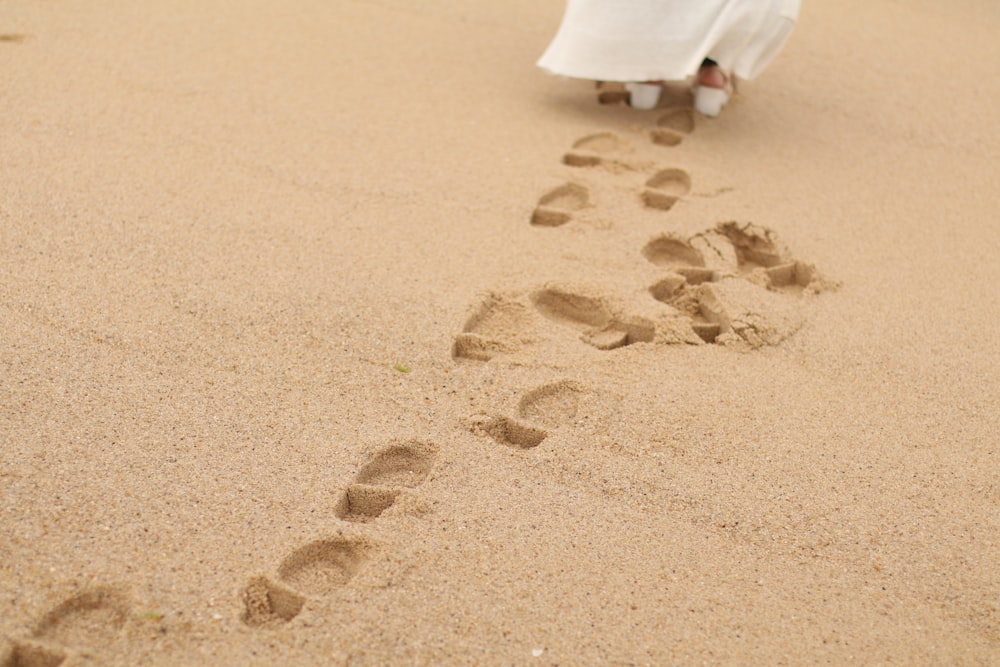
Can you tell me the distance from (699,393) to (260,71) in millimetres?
1876

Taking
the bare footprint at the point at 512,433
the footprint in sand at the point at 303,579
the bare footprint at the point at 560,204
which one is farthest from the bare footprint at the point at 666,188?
the footprint in sand at the point at 303,579

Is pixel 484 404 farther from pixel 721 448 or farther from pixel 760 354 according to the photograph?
pixel 760 354

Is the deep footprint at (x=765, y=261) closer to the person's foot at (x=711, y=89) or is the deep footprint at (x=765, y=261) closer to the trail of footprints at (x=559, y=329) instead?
the trail of footprints at (x=559, y=329)

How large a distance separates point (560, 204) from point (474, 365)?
0.78 m

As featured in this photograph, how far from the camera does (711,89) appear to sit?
9.95ft

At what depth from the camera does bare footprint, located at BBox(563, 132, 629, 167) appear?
2750mm

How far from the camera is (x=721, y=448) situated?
1749 mm

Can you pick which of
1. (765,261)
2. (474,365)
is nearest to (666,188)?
(765,261)

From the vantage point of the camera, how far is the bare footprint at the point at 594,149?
2.75 m

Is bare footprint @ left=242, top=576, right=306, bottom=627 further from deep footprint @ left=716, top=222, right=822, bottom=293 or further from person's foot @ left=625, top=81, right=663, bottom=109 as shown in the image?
Result: person's foot @ left=625, top=81, right=663, bottom=109

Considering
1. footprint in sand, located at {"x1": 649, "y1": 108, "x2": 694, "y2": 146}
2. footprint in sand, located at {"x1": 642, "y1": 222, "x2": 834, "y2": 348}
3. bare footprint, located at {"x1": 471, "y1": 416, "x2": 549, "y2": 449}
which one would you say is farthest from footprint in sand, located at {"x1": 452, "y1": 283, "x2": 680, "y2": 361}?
footprint in sand, located at {"x1": 649, "y1": 108, "x2": 694, "y2": 146}

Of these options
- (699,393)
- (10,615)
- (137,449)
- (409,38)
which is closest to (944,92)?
(409,38)

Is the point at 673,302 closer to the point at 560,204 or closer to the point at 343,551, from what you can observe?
the point at 560,204

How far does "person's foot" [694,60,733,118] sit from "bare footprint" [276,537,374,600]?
2.07m
